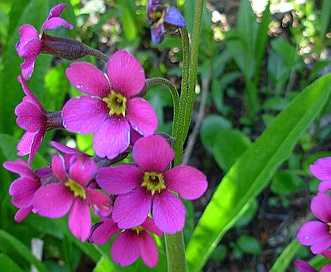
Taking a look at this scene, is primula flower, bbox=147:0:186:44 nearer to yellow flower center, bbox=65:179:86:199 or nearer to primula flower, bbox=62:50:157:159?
primula flower, bbox=62:50:157:159

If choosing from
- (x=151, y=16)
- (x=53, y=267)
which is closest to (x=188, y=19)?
(x=53, y=267)

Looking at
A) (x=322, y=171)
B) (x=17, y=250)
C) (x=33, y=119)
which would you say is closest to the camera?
(x=33, y=119)

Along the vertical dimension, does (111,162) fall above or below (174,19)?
below

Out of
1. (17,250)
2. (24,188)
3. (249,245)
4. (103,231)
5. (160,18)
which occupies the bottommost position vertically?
(249,245)

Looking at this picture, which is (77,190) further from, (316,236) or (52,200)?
(316,236)

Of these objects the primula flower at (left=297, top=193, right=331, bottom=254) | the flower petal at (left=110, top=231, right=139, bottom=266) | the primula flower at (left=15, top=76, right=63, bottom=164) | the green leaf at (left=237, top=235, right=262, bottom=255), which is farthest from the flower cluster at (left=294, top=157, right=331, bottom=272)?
the green leaf at (left=237, top=235, right=262, bottom=255)

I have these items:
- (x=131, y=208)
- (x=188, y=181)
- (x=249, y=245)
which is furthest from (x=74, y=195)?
(x=249, y=245)

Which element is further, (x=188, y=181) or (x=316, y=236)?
(x=316, y=236)
